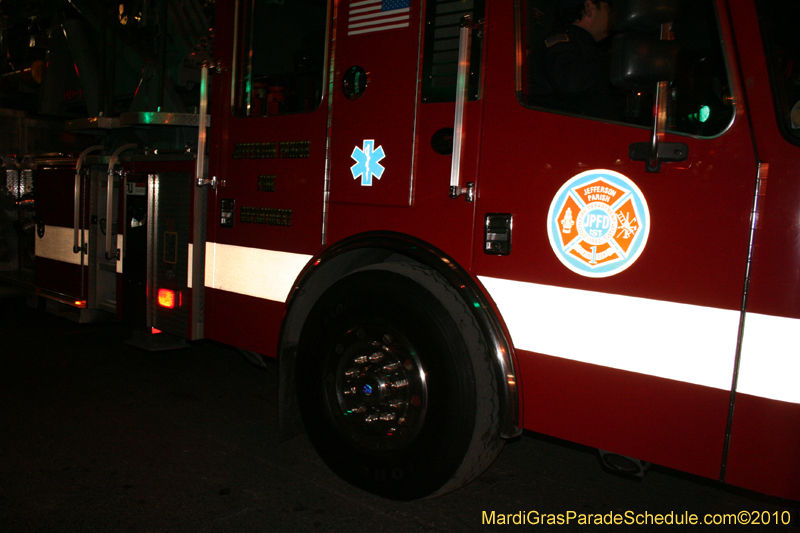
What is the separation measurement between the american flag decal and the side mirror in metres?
1.09

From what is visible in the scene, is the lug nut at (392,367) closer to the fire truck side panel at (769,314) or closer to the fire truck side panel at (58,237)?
the fire truck side panel at (769,314)

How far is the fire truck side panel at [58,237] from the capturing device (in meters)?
5.38

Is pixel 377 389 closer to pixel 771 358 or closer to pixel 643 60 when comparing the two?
pixel 771 358

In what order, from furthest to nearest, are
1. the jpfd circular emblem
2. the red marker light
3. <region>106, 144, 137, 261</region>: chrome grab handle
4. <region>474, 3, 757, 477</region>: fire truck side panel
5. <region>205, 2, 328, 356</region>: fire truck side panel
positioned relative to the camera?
<region>106, 144, 137, 261</region>: chrome grab handle < the red marker light < <region>205, 2, 328, 356</region>: fire truck side panel < the jpfd circular emblem < <region>474, 3, 757, 477</region>: fire truck side panel

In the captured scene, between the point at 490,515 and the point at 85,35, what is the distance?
18.4 ft

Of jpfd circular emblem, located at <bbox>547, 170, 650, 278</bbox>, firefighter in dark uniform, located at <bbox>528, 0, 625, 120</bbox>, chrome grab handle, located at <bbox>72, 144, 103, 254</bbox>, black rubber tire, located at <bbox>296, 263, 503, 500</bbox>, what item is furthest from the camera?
chrome grab handle, located at <bbox>72, 144, 103, 254</bbox>

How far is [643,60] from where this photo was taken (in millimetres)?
1913

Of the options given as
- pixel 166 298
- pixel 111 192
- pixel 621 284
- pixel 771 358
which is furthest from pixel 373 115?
pixel 111 192

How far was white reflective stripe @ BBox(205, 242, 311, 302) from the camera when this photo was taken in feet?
10.4

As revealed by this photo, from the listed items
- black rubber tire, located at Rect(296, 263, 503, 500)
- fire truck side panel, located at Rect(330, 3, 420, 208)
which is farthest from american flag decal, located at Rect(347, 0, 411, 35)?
black rubber tire, located at Rect(296, 263, 503, 500)

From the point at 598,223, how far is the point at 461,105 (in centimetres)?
72

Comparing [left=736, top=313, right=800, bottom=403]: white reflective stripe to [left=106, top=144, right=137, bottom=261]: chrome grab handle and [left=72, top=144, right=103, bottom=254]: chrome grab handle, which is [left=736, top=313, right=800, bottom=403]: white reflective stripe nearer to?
[left=106, top=144, right=137, bottom=261]: chrome grab handle

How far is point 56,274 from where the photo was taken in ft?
18.6

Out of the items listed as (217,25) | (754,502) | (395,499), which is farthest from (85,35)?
(754,502)
